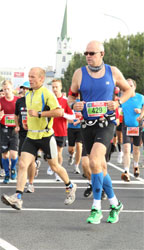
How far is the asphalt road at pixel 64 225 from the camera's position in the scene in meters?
5.69

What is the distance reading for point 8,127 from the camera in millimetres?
11312

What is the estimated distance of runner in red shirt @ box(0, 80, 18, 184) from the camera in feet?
36.5

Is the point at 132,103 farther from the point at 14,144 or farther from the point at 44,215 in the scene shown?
the point at 44,215

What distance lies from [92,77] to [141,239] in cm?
205

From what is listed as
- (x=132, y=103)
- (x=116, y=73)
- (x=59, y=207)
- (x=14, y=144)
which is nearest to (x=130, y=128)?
(x=132, y=103)

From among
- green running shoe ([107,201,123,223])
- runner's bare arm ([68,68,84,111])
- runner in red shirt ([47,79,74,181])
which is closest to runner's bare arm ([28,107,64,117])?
runner's bare arm ([68,68,84,111])

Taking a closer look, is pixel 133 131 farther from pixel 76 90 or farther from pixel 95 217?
pixel 95 217

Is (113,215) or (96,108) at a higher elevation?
(96,108)

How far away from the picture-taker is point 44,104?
788cm

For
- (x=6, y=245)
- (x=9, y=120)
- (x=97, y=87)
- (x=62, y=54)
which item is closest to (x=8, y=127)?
(x=9, y=120)

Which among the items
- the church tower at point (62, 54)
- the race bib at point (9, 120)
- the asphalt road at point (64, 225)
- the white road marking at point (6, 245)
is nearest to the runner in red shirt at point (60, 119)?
the race bib at point (9, 120)

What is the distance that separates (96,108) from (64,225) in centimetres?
144

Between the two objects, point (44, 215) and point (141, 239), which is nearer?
point (141, 239)

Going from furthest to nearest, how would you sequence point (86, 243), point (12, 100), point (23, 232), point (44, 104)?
point (12, 100)
point (44, 104)
point (23, 232)
point (86, 243)
